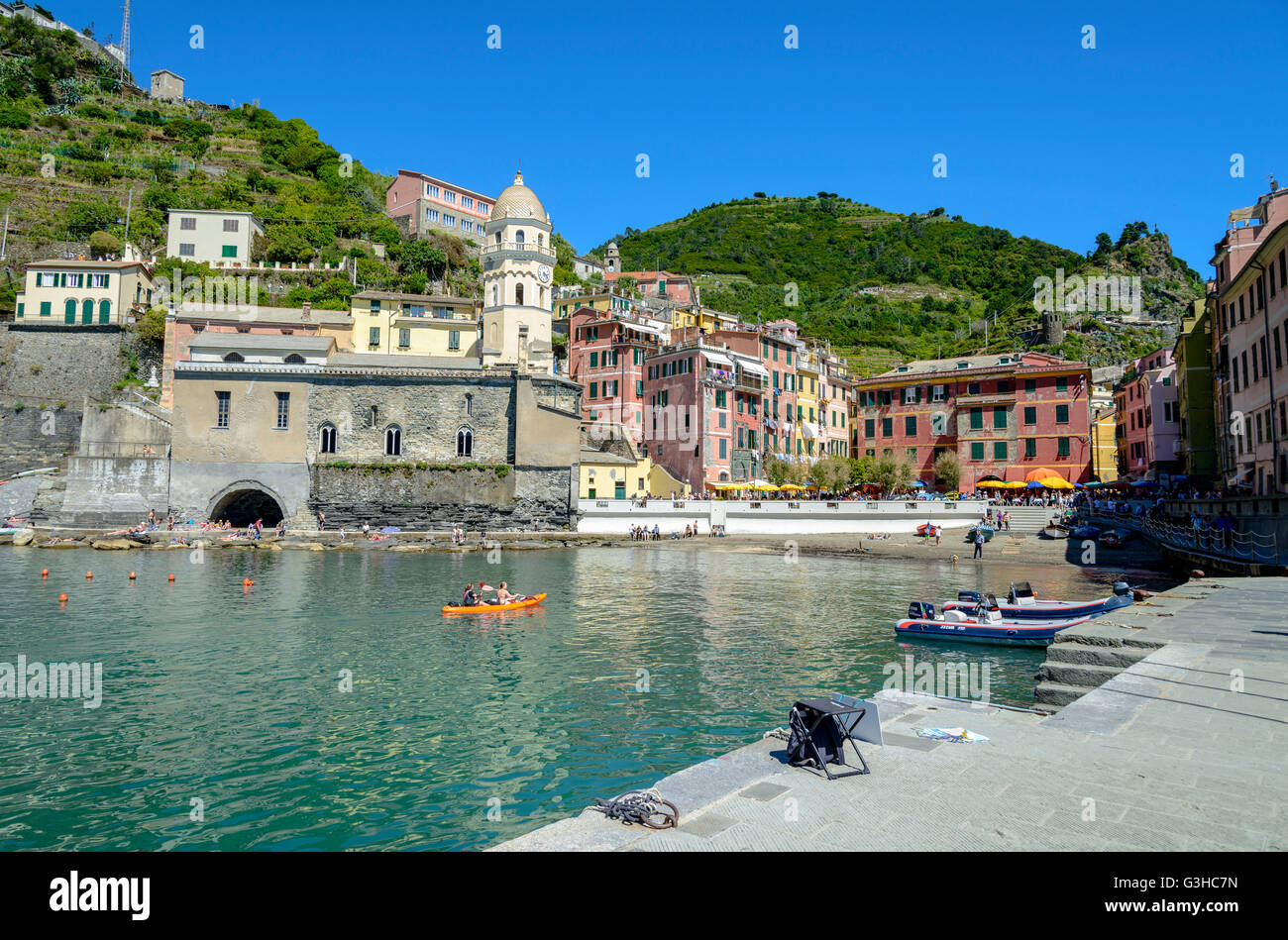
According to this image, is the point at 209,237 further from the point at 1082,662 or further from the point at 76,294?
the point at 1082,662

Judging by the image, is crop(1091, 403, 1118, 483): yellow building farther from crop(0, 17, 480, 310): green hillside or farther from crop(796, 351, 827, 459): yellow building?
crop(0, 17, 480, 310): green hillside

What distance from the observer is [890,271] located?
135 metres

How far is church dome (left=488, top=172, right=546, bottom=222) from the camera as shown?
5825 cm

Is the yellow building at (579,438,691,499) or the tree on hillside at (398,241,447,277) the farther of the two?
the tree on hillside at (398,241,447,277)

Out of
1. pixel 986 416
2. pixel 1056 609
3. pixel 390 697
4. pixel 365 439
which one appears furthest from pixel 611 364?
pixel 390 697

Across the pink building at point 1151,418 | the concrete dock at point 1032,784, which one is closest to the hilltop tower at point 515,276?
the pink building at point 1151,418

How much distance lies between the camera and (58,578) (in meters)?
31.1

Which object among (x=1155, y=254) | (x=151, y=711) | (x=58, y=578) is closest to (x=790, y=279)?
(x=1155, y=254)

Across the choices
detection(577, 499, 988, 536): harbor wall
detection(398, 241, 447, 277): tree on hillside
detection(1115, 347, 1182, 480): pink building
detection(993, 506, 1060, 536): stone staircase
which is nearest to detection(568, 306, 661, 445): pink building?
detection(577, 499, 988, 536): harbor wall

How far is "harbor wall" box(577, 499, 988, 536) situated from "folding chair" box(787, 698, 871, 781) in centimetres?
4291

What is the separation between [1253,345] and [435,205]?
84.1 meters

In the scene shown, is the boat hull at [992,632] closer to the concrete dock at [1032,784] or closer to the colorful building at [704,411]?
the concrete dock at [1032,784]

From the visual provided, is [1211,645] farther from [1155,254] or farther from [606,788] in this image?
[1155,254]
